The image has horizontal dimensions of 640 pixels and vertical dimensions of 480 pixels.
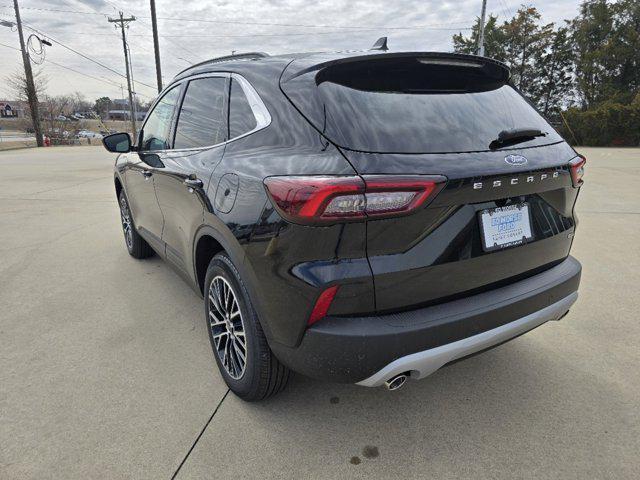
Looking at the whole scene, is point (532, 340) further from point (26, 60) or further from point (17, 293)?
point (26, 60)

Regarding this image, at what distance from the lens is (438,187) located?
165 cm

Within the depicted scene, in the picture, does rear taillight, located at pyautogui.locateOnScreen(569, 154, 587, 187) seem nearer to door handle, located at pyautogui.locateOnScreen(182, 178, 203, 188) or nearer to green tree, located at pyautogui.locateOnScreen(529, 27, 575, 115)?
door handle, located at pyautogui.locateOnScreen(182, 178, 203, 188)

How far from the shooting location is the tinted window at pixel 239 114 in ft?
7.27

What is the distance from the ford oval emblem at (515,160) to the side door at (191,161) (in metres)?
1.38

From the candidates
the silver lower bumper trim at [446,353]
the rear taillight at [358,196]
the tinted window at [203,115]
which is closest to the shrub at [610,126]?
the tinted window at [203,115]

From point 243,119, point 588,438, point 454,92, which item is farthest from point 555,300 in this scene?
point 243,119

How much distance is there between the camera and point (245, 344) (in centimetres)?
213

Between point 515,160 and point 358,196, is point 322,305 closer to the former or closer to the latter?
point 358,196

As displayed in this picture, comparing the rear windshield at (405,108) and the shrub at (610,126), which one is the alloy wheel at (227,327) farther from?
the shrub at (610,126)

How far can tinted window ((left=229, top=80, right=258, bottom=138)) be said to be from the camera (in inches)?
87.2

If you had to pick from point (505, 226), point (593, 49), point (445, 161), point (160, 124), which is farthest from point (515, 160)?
point (593, 49)

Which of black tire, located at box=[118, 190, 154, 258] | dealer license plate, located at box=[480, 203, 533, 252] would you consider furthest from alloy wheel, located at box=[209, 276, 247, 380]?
black tire, located at box=[118, 190, 154, 258]

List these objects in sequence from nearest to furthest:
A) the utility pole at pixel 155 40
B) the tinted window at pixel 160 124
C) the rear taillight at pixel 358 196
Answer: the rear taillight at pixel 358 196 < the tinted window at pixel 160 124 < the utility pole at pixel 155 40

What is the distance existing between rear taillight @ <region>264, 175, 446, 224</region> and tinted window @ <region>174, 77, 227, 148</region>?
0.97m
